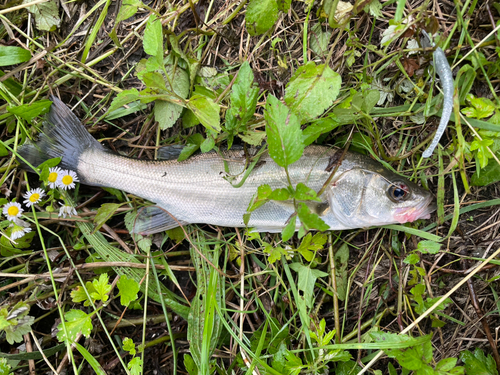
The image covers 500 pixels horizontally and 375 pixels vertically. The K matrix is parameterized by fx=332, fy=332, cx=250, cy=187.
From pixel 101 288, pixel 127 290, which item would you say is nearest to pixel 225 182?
pixel 127 290

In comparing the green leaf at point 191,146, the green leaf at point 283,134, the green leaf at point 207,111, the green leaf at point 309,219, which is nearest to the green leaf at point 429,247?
the green leaf at point 309,219

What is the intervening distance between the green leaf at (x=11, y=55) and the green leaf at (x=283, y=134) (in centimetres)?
220

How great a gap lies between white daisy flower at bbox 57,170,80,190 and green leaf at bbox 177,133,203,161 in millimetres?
841

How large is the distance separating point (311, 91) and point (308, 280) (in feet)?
4.58

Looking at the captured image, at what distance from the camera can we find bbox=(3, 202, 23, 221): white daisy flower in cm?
251

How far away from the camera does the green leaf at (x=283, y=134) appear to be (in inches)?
73.5

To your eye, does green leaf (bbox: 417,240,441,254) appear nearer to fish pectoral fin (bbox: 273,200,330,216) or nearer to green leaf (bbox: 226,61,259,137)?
fish pectoral fin (bbox: 273,200,330,216)

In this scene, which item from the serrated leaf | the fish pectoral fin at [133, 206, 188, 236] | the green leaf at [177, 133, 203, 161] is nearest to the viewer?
the green leaf at [177, 133, 203, 161]

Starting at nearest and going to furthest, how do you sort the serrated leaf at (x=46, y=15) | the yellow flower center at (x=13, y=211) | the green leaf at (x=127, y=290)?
the green leaf at (x=127, y=290) → the yellow flower center at (x=13, y=211) → the serrated leaf at (x=46, y=15)

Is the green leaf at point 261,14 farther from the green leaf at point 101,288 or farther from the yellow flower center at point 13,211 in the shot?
the yellow flower center at point 13,211

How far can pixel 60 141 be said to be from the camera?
2742 mm

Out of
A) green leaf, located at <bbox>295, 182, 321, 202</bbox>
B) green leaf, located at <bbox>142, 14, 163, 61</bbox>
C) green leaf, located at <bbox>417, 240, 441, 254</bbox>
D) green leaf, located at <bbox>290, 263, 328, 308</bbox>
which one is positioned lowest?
green leaf, located at <bbox>290, 263, 328, 308</bbox>

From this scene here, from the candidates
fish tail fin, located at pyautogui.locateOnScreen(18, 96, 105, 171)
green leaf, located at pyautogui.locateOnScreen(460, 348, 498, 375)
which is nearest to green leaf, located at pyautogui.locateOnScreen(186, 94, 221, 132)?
fish tail fin, located at pyautogui.locateOnScreen(18, 96, 105, 171)

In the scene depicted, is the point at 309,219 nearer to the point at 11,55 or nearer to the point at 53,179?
the point at 53,179
